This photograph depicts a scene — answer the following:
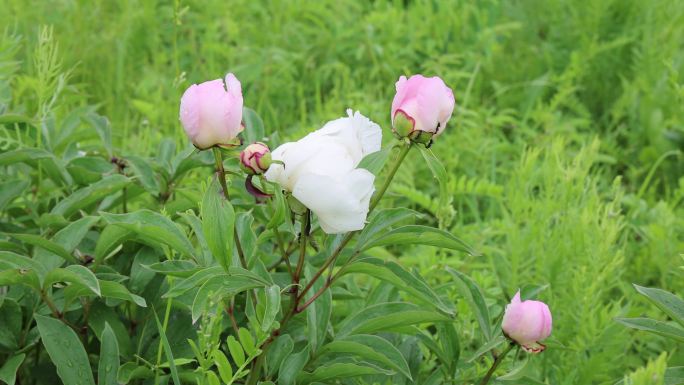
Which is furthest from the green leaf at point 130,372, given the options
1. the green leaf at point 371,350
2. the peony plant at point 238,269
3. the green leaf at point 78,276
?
the green leaf at point 371,350

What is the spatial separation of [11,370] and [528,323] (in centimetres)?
59

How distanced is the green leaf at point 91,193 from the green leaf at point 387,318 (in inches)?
14.4

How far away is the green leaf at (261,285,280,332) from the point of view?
0.90 metres

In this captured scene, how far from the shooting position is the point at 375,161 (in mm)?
960

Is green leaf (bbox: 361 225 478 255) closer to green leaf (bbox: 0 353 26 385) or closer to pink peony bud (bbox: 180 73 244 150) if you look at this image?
pink peony bud (bbox: 180 73 244 150)

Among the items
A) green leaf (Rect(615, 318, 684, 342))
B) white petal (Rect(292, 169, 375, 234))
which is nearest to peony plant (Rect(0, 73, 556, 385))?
white petal (Rect(292, 169, 375, 234))

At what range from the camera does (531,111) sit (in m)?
2.59

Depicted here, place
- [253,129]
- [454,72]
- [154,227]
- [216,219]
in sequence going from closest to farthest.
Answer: [216,219], [154,227], [253,129], [454,72]

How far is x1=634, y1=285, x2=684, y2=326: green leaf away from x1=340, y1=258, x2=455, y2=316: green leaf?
25 cm

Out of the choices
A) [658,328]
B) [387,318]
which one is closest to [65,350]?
[387,318]

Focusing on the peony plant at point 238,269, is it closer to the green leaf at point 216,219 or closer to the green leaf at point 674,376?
the green leaf at point 216,219

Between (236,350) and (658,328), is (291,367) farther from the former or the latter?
(658,328)

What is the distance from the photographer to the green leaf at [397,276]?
39.8 inches

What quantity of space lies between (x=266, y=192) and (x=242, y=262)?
10 cm
